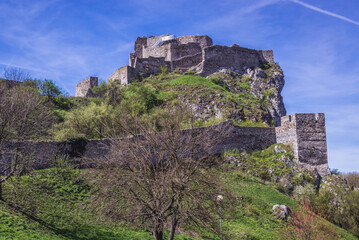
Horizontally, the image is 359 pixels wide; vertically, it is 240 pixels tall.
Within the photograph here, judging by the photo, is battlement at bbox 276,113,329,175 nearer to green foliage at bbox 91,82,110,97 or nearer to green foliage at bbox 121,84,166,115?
green foliage at bbox 121,84,166,115

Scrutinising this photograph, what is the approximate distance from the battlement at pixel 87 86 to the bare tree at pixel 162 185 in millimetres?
30094

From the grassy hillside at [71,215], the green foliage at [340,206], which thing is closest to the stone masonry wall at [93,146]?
the grassy hillside at [71,215]

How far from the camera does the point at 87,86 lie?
4288 cm

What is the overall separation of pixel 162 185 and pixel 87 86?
114 ft

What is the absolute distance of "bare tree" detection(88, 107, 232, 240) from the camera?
1130cm

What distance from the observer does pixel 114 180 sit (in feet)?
39.8

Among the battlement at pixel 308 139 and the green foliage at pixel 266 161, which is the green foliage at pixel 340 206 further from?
the green foliage at pixel 266 161

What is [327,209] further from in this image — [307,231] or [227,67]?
[227,67]

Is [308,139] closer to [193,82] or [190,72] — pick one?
[193,82]

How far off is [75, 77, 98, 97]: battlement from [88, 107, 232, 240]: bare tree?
30.1 m

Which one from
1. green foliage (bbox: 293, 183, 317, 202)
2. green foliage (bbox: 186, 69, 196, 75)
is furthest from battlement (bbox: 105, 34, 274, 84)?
green foliage (bbox: 293, 183, 317, 202)

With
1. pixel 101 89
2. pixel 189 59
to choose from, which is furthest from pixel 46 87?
pixel 189 59

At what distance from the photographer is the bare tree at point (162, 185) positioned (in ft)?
37.1

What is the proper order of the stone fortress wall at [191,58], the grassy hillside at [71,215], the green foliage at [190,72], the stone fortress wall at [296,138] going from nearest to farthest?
the grassy hillside at [71,215] → the stone fortress wall at [296,138] → the green foliage at [190,72] → the stone fortress wall at [191,58]
